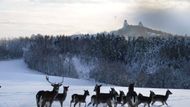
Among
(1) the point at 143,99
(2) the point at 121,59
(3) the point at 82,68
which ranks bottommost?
(3) the point at 82,68

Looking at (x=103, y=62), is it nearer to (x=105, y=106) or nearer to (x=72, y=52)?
(x=72, y=52)

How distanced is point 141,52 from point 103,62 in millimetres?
12974

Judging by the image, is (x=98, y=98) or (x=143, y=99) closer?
(x=98, y=98)

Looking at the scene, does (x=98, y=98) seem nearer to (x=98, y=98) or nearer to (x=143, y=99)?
(x=98, y=98)

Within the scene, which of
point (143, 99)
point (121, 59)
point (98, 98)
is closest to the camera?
point (98, 98)

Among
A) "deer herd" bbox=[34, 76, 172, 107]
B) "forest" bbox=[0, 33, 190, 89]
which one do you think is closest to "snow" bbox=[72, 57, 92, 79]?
"forest" bbox=[0, 33, 190, 89]

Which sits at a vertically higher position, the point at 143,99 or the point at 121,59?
the point at 143,99

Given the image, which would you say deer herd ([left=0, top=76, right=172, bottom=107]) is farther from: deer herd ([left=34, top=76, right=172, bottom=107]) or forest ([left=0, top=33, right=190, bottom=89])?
forest ([left=0, top=33, right=190, bottom=89])

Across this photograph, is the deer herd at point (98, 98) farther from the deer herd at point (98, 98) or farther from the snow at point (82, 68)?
the snow at point (82, 68)

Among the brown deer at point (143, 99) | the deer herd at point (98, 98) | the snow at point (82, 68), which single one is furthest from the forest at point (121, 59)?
the deer herd at point (98, 98)

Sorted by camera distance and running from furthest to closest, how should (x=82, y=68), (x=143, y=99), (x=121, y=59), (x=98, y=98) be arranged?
(x=121, y=59), (x=82, y=68), (x=143, y=99), (x=98, y=98)

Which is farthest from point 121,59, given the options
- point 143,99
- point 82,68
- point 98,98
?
point 98,98

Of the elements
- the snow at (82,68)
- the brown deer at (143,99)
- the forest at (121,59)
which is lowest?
the snow at (82,68)

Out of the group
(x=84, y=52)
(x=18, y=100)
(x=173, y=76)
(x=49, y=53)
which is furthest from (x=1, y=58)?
(x=18, y=100)
